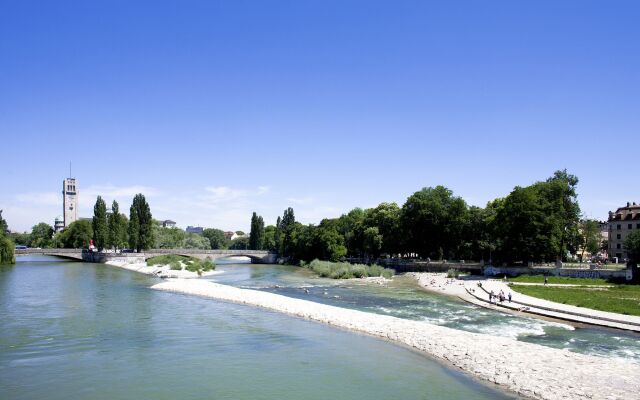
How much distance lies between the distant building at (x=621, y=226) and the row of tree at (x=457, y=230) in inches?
154

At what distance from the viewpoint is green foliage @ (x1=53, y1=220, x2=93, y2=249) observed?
15500cm

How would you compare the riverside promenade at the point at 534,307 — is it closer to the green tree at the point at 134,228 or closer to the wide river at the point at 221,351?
the wide river at the point at 221,351

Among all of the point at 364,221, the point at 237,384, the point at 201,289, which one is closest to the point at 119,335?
the point at 237,384

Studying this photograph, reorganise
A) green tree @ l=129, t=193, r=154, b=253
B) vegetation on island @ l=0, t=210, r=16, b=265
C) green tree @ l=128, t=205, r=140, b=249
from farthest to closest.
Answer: green tree @ l=129, t=193, r=154, b=253, green tree @ l=128, t=205, r=140, b=249, vegetation on island @ l=0, t=210, r=16, b=265

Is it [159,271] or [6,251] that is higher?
[6,251]

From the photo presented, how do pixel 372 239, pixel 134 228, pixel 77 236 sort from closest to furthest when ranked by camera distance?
pixel 372 239, pixel 134 228, pixel 77 236

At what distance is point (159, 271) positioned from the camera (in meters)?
91.4

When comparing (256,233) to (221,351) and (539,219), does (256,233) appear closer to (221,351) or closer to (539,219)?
(539,219)

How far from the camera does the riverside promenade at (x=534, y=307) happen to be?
37.1 meters

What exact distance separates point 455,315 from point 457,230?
197 feet

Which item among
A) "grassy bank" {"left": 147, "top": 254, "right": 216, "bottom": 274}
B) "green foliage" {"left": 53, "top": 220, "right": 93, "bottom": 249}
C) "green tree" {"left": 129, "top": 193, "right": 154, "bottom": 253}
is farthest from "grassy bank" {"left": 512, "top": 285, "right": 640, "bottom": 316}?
"green foliage" {"left": 53, "top": 220, "right": 93, "bottom": 249}

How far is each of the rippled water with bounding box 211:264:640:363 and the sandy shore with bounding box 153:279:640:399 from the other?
335 cm

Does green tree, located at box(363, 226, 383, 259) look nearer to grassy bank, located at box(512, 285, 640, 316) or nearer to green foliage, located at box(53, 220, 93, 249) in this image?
grassy bank, located at box(512, 285, 640, 316)

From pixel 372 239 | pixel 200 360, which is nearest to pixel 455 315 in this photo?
pixel 200 360
